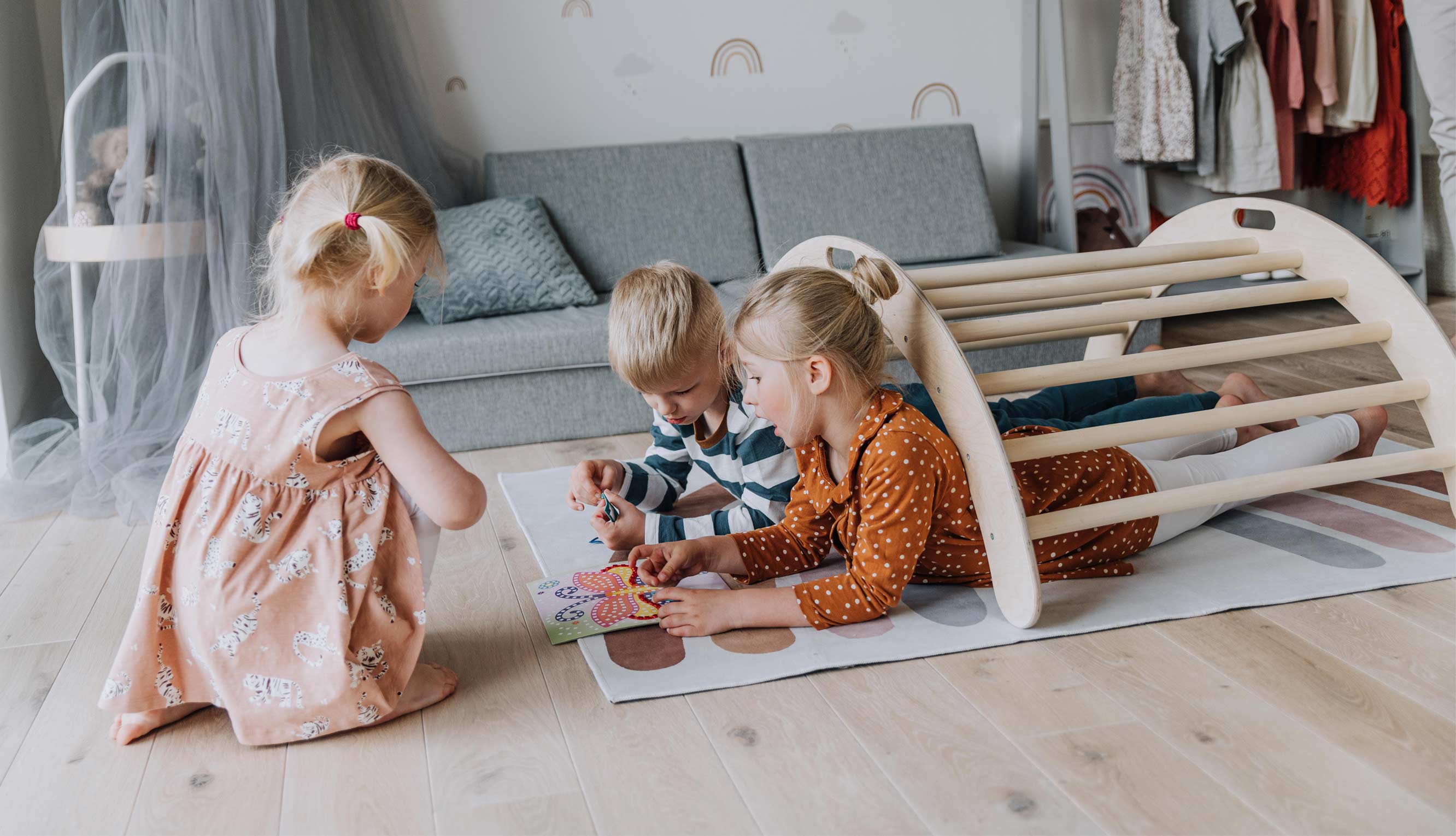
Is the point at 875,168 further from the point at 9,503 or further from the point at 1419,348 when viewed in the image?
the point at 9,503

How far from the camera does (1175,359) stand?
157cm

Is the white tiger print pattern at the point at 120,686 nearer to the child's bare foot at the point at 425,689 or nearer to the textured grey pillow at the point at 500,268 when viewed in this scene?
the child's bare foot at the point at 425,689

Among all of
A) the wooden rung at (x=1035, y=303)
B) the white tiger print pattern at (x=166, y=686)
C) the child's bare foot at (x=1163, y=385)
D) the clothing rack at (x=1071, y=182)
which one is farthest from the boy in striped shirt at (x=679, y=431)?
the clothing rack at (x=1071, y=182)

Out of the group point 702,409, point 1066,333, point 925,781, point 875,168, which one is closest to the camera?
point 925,781

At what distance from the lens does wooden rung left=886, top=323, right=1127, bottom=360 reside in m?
1.87

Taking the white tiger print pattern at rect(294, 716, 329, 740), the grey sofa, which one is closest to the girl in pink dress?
the white tiger print pattern at rect(294, 716, 329, 740)

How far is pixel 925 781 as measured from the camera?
1118 millimetres

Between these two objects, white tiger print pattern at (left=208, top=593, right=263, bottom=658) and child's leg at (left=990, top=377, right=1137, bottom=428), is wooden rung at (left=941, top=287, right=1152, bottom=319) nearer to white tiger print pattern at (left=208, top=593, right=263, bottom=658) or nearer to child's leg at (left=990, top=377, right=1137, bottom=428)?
child's leg at (left=990, top=377, right=1137, bottom=428)

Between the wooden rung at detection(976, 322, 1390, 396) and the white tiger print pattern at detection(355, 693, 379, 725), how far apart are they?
824 mm

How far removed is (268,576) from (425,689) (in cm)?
23

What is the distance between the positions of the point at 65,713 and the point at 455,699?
46 centimetres

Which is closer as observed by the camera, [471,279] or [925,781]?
[925,781]

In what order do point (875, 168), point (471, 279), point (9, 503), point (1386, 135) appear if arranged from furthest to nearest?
point (1386, 135), point (875, 168), point (471, 279), point (9, 503)

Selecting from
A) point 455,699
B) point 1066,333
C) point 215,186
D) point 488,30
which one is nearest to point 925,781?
point 455,699
